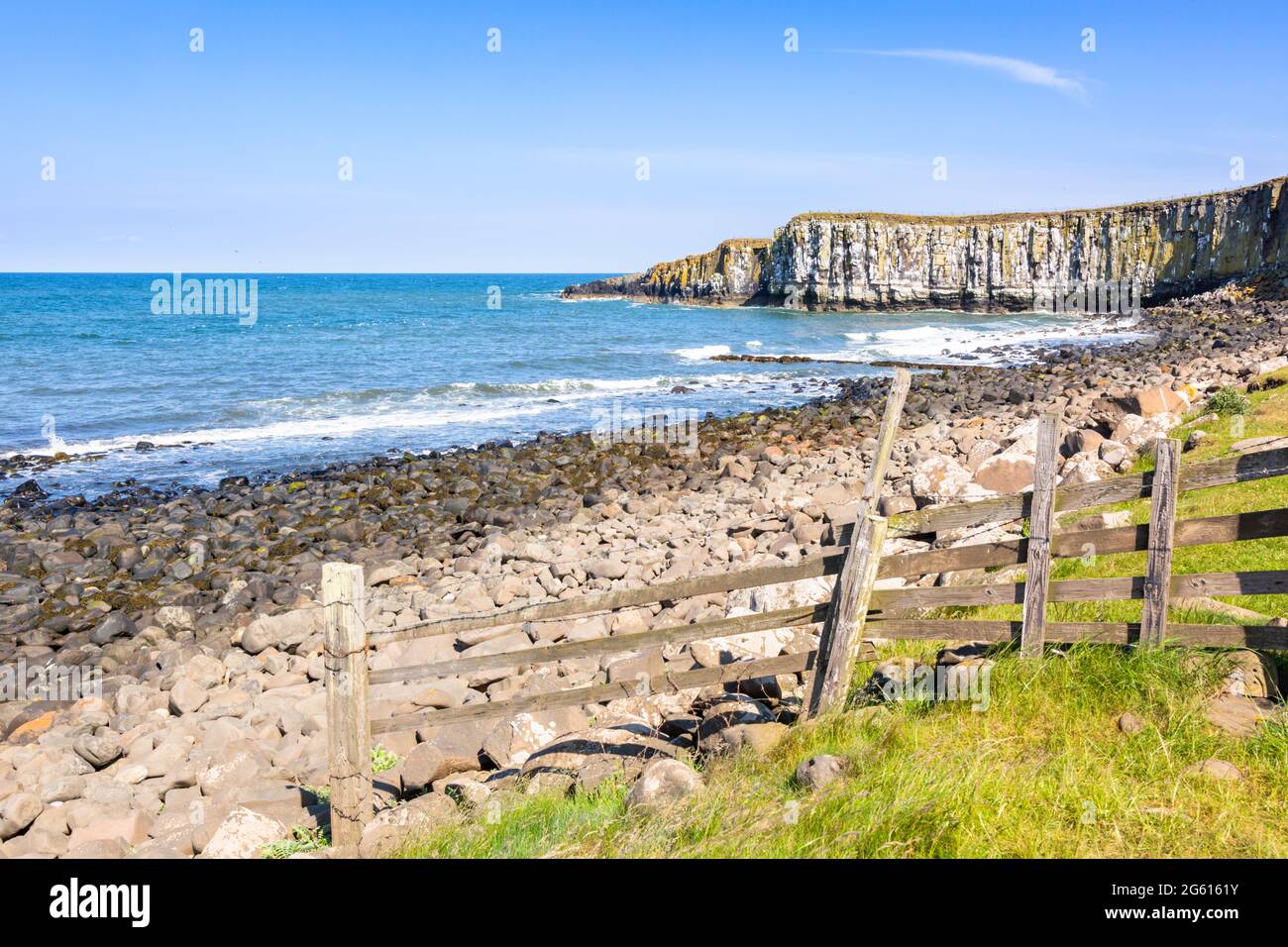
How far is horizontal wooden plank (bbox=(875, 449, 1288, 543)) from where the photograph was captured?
5.29 meters

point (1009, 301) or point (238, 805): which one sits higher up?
point (1009, 301)

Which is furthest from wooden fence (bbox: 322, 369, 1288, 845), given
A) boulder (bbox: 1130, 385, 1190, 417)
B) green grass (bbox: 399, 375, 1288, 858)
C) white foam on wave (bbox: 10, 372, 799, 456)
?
white foam on wave (bbox: 10, 372, 799, 456)

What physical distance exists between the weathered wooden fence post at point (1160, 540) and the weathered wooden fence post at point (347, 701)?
4.87 meters

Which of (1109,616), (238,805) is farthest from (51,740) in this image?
(1109,616)

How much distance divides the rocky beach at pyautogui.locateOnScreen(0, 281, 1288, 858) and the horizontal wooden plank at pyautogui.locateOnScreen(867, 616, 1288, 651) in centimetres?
115

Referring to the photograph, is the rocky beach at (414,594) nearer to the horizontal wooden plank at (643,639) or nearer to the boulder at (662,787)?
the boulder at (662,787)

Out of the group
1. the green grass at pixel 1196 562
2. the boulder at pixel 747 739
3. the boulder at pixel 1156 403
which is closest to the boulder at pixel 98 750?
the boulder at pixel 747 739

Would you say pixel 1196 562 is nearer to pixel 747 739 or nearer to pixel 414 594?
pixel 747 739

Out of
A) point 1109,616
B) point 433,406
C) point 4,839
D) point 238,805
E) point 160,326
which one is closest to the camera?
point 238,805

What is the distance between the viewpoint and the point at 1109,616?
22.8 feet

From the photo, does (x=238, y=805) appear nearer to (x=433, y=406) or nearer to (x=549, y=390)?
(x=433, y=406)

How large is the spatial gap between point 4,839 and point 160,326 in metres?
66.8

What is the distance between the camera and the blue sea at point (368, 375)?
24469 millimetres

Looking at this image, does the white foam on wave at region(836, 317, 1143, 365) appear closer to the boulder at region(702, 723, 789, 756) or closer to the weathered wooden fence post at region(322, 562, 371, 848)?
the boulder at region(702, 723, 789, 756)
